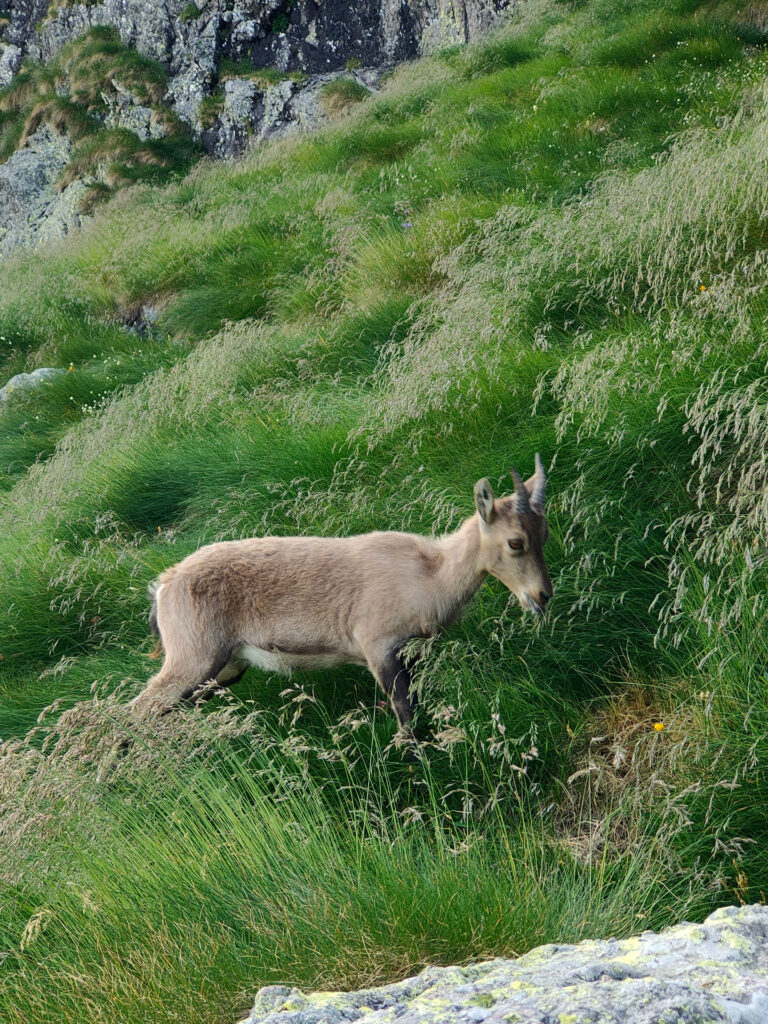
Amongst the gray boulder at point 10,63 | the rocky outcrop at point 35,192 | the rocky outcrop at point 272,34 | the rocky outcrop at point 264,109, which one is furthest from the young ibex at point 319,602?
the gray boulder at point 10,63

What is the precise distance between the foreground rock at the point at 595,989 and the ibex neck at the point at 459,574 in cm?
226

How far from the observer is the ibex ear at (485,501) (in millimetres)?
3922

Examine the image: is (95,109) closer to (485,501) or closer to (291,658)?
(291,658)

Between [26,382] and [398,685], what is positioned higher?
[26,382]

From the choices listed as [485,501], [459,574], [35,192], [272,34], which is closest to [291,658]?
[459,574]

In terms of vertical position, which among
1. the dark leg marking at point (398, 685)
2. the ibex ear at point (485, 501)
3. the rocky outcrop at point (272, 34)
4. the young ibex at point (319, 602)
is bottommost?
the dark leg marking at point (398, 685)

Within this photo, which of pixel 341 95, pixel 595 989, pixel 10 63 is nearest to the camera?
pixel 595 989

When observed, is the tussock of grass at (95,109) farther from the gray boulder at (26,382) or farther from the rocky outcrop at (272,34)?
the gray boulder at (26,382)

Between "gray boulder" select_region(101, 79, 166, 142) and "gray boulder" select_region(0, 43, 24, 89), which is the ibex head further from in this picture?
"gray boulder" select_region(0, 43, 24, 89)

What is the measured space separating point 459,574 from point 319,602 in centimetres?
68

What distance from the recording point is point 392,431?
18.2 ft

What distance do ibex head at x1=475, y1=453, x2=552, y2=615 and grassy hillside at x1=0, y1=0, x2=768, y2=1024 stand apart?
16 cm

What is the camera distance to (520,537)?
3932 millimetres

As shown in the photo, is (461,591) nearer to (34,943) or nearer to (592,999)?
(34,943)
